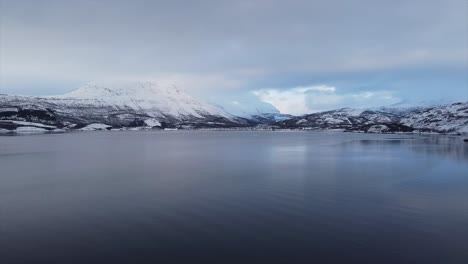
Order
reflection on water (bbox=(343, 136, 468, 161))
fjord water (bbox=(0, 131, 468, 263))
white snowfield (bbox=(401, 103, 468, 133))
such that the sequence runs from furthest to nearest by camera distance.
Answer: white snowfield (bbox=(401, 103, 468, 133))
reflection on water (bbox=(343, 136, 468, 161))
fjord water (bbox=(0, 131, 468, 263))

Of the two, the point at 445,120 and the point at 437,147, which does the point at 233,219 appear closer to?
the point at 437,147

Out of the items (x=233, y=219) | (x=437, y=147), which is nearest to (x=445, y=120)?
(x=437, y=147)

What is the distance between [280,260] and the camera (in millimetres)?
10094

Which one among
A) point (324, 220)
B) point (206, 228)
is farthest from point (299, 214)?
point (206, 228)

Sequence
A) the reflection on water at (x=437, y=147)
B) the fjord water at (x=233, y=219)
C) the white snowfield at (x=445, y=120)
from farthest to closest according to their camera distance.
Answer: the white snowfield at (x=445, y=120) < the reflection on water at (x=437, y=147) < the fjord water at (x=233, y=219)

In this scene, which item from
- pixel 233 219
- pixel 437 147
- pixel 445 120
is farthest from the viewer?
pixel 445 120

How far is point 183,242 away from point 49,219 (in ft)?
20.9

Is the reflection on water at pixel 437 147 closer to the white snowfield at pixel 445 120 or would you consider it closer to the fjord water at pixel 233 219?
the fjord water at pixel 233 219

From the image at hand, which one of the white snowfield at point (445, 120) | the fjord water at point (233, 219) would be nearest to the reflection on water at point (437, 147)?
the fjord water at point (233, 219)

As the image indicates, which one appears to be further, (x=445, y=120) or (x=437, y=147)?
(x=445, y=120)

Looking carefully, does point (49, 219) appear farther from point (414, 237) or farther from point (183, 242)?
point (414, 237)

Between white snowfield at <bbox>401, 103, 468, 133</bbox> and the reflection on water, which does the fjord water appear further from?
white snowfield at <bbox>401, 103, 468, 133</bbox>

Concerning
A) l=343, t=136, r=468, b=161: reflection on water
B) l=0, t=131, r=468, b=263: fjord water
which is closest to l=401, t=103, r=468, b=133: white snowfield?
l=343, t=136, r=468, b=161: reflection on water

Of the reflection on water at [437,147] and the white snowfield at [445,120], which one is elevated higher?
the white snowfield at [445,120]
